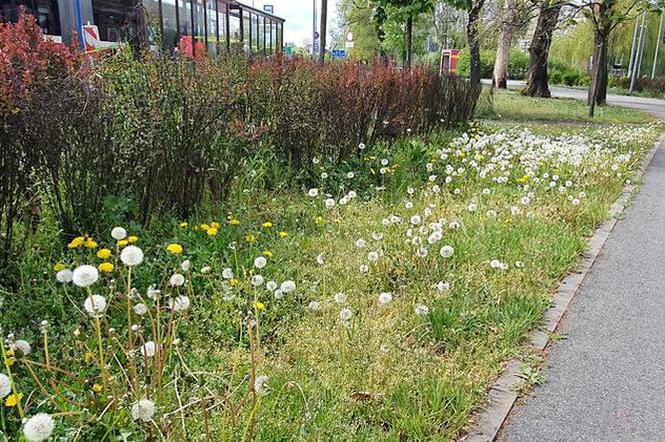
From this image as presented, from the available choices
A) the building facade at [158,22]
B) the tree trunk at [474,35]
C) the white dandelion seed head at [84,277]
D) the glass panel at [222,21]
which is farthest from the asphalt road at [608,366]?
the glass panel at [222,21]

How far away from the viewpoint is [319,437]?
2.31 meters

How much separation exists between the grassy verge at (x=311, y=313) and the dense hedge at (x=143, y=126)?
28 cm

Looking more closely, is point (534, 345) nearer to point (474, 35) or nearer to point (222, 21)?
point (474, 35)

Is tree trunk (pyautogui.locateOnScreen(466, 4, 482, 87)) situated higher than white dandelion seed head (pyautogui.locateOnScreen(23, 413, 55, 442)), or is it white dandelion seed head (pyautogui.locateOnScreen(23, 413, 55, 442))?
tree trunk (pyautogui.locateOnScreen(466, 4, 482, 87))

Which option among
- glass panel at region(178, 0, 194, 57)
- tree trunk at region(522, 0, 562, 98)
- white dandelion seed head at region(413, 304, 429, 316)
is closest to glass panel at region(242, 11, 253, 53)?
glass panel at region(178, 0, 194, 57)

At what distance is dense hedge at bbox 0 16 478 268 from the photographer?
3.54 meters

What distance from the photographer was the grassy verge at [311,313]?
2344 millimetres

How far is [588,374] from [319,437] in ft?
5.02

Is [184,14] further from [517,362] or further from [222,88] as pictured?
[517,362]

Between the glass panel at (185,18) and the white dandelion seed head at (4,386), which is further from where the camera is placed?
the glass panel at (185,18)

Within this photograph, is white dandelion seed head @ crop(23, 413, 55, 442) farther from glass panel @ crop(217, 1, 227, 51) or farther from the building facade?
glass panel @ crop(217, 1, 227, 51)

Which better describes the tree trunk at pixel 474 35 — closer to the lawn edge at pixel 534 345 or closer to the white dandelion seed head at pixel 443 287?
the lawn edge at pixel 534 345

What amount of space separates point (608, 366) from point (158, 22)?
4.60m

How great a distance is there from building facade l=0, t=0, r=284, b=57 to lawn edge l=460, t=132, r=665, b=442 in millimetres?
3744
